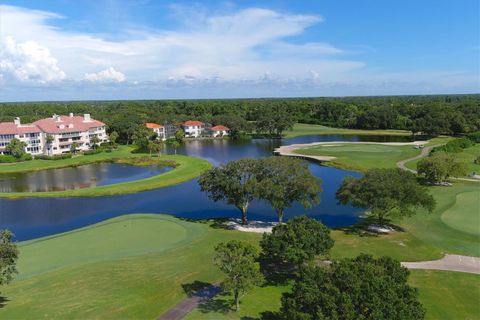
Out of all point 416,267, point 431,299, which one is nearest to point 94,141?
point 416,267

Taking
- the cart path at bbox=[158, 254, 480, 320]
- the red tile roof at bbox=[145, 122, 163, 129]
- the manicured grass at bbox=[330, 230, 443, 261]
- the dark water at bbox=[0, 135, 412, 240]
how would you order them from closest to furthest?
the cart path at bbox=[158, 254, 480, 320]
the manicured grass at bbox=[330, 230, 443, 261]
the dark water at bbox=[0, 135, 412, 240]
the red tile roof at bbox=[145, 122, 163, 129]

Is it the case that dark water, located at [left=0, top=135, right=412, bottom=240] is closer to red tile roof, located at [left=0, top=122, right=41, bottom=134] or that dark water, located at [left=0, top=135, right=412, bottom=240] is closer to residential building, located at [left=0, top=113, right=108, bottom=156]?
residential building, located at [left=0, top=113, right=108, bottom=156]

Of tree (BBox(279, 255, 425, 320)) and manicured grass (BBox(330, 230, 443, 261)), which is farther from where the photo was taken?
manicured grass (BBox(330, 230, 443, 261))

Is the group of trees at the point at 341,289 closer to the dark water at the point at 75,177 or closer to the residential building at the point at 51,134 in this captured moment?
the dark water at the point at 75,177


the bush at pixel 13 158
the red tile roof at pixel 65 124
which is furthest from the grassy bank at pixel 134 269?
the red tile roof at pixel 65 124

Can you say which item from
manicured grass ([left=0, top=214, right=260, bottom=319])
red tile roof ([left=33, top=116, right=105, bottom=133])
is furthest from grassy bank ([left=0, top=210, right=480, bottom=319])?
red tile roof ([left=33, top=116, right=105, bottom=133])

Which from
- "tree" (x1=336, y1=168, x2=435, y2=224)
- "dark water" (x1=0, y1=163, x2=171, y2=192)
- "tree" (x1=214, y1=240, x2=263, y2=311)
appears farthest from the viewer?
"dark water" (x1=0, y1=163, x2=171, y2=192)

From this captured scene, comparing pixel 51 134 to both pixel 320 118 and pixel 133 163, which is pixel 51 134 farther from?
pixel 320 118
